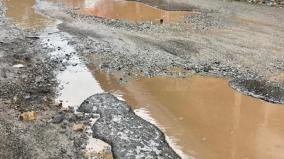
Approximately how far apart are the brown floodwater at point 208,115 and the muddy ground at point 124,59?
14.3 inches

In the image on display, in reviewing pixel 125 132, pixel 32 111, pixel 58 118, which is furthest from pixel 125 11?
pixel 125 132

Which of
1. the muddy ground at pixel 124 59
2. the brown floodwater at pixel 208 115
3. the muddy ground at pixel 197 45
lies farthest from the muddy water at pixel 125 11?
the brown floodwater at pixel 208 115

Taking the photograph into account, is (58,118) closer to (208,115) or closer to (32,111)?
(32,111)

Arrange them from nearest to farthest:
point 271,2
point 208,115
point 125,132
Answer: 1. point 125,132
2. point 208,115
3. point 271,2

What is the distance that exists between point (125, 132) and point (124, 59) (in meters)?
4.13

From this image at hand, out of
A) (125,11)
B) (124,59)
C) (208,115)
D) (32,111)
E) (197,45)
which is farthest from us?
(125,11)

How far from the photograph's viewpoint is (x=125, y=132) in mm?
7227

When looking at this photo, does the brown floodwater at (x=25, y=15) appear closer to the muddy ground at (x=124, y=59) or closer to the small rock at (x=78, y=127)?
the muddy ground at (x=124, y=59)

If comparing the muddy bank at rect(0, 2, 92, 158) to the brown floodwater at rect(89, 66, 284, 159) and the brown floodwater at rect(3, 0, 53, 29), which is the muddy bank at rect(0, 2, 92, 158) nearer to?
the brown floodwater at rect(89, 66, 284, 159)

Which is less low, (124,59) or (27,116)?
(124,59)

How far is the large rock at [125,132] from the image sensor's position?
6672 millimetres

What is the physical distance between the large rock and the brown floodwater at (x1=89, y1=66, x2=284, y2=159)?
32cm

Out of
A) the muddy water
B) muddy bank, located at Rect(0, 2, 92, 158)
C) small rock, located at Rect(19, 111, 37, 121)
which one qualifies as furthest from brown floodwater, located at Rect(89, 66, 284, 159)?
the muddy water

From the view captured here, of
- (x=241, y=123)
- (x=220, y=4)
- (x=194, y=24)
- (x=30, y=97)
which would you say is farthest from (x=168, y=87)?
(x=220, y=4)
